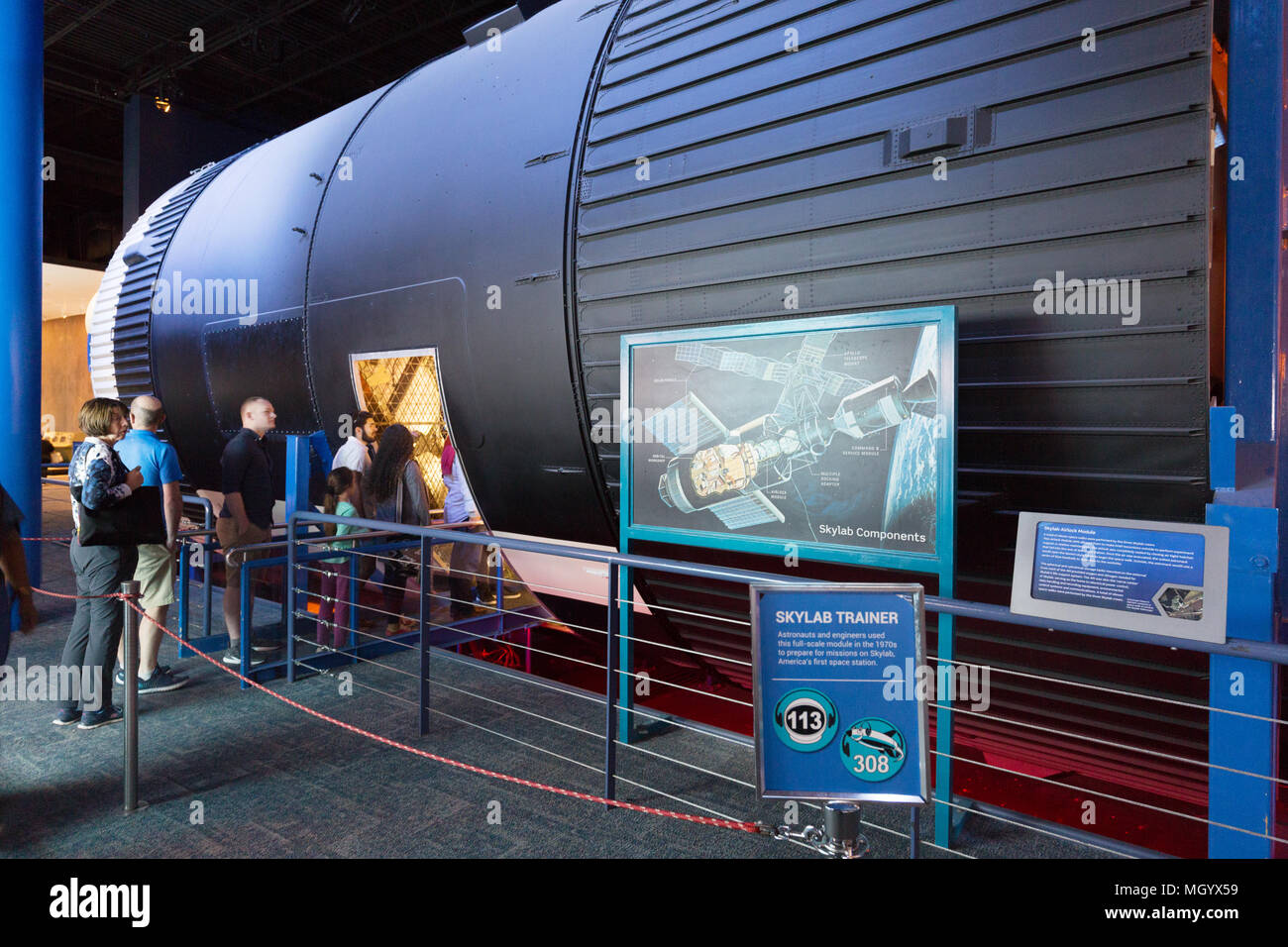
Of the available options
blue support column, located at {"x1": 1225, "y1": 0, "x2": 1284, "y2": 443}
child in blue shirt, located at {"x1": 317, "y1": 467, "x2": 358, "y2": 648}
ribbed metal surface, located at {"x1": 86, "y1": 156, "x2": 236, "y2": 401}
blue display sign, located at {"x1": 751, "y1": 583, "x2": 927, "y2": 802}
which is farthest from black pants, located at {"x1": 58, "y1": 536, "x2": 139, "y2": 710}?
blue support column, located at {"x1": 1225, "y1": 0, "x2": 1284, "y2": 443}

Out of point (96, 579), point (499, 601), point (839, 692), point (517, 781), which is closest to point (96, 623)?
point (96, 579)

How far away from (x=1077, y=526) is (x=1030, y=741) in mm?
903

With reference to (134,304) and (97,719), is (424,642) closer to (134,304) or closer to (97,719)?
(97,719)

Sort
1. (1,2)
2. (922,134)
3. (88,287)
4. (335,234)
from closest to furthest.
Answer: (922,134), (335,234), (1,2), (88,287)

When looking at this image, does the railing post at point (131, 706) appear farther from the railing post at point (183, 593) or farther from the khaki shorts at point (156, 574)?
the railing post at point (183, 593)

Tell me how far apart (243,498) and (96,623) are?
1224 mm

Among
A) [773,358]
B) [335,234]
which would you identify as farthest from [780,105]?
[335,234]

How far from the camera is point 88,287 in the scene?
1611 cm

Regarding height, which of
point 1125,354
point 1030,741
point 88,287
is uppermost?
point 88,287

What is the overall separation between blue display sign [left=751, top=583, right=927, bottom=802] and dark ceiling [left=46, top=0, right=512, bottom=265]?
37.5 ft

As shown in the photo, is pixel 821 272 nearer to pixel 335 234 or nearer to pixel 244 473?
pixel 335 234

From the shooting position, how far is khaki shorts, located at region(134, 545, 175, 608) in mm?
4141

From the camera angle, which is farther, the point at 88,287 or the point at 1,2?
the point at 88,287

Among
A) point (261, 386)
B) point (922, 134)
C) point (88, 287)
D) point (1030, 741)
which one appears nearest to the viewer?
point (922, 134)
